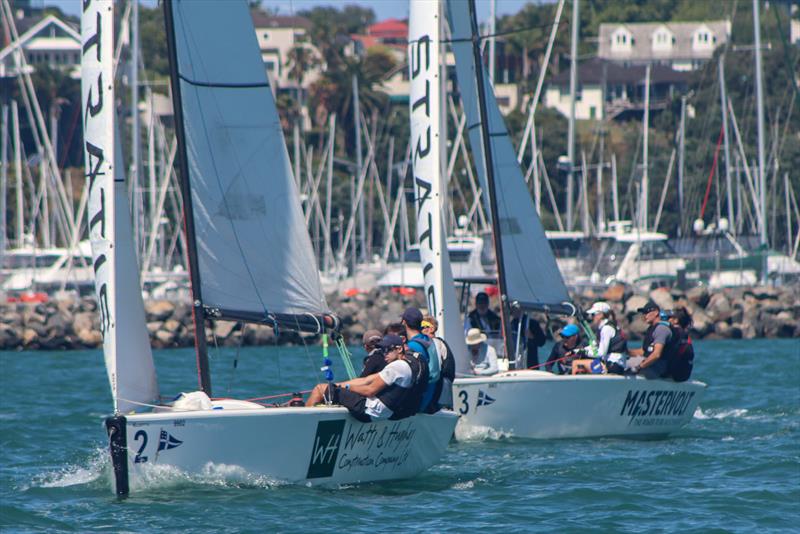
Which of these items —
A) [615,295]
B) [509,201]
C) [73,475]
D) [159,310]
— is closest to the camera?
[73,475]

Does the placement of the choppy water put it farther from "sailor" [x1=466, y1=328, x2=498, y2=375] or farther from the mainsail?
the mainsail

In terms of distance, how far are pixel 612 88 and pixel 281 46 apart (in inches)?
893

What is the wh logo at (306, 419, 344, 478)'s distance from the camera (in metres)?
13.2

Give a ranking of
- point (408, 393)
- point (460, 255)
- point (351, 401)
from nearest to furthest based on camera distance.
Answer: point (351, 401) → point (408, 393) → point (460, 255)

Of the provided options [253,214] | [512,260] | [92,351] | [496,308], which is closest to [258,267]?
[253,214]

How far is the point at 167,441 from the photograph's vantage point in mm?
12484

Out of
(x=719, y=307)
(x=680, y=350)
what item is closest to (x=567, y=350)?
(x=680, y=350)

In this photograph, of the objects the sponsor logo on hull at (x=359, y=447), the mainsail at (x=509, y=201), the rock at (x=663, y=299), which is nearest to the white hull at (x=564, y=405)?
the mainsail at (x=509, y=201)

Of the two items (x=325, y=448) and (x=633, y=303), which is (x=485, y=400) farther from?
(x=633, y=303)

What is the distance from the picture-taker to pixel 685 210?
57156mm

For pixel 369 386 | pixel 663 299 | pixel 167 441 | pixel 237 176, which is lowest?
pixel 663 299

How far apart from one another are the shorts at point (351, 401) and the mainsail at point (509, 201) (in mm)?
6569

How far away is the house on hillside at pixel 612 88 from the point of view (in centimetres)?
9375

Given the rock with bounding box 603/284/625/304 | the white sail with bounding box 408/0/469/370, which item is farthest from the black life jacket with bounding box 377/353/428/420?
the rock with bounding box 603/284/625/304
